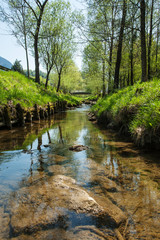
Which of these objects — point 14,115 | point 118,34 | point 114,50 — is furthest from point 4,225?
point 114,50

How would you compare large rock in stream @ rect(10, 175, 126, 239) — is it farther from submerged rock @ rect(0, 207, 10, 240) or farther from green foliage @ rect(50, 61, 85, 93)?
green foliage @ rect(50, 61, 85, 93)

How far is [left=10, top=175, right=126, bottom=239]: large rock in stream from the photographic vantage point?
67.5 inches

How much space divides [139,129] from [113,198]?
281 cm

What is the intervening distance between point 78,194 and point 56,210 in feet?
1.42

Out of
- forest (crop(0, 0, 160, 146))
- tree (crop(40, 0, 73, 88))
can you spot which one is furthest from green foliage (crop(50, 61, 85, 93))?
tree (crop(40, 0, 73, 88))

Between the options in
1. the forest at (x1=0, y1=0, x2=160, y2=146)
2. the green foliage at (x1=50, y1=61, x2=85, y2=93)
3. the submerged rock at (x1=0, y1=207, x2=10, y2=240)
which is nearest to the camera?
the submerged rock at (x1=0, y1=207, x2=10, y2=240)

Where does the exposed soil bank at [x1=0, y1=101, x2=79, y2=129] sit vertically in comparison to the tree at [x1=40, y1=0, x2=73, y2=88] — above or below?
below

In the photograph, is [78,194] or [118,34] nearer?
[78,194]

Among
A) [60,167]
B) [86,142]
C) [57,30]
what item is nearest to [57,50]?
[57,30]

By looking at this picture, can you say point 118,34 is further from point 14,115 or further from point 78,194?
point 78,194

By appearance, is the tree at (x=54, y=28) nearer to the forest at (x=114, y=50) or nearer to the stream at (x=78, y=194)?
the forest at (x=114, y=50)

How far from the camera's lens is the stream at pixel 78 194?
5.51ft

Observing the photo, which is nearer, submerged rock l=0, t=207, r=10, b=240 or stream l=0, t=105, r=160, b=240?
submerged rock l=0, t=207, r=10, b=240

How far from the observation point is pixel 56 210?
76.0 inches
